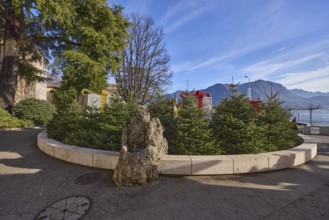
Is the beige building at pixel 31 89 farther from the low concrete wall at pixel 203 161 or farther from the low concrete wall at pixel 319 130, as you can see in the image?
the low concrete wall at pixel 319 130

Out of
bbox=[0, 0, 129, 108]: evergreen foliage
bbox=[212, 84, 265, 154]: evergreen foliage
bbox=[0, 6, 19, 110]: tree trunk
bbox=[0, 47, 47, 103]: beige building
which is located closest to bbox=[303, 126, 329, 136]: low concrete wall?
bbox=[212, 84, 265, 154]: evergreen foliage

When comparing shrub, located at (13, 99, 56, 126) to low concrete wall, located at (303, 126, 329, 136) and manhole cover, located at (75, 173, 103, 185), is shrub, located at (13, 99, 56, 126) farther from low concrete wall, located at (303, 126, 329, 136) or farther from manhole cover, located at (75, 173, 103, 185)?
low concrete wall, located at (303, 126, 329, 136)

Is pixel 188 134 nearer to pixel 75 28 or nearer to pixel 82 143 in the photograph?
pixel 82 143

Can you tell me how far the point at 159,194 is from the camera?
346 centimetres

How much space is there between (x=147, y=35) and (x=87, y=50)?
8829mm

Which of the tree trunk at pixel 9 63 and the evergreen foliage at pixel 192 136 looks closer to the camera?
the evergreen foliage at pixel 192 136

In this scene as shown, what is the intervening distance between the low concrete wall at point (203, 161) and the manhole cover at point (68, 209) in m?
1.12

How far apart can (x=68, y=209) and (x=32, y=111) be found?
13423mm

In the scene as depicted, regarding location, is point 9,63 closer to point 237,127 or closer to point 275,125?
point 237,127

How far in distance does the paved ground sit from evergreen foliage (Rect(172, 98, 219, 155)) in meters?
0.80

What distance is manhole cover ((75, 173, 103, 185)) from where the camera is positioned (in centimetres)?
399

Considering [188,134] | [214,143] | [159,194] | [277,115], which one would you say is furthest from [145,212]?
[277,115]

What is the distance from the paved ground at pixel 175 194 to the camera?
2959 mm

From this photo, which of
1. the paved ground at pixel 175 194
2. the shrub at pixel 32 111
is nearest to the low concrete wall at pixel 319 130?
the paved ground at pixel 175 194
